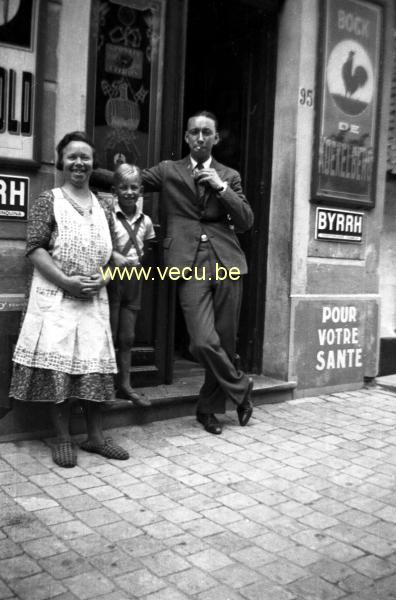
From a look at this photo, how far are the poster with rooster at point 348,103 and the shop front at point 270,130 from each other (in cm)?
1

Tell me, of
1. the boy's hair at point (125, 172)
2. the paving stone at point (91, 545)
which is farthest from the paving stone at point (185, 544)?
the boy's hair at point (125, 172)

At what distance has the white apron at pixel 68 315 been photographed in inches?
160

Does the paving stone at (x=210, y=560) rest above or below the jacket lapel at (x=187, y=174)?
below

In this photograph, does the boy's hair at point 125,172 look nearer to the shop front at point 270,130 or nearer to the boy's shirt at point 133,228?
the boy's shirt at point 133,228

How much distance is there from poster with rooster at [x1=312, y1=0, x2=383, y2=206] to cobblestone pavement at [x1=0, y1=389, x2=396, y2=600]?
2.41m

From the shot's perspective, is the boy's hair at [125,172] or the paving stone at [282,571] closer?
the paving stone at [282,571]

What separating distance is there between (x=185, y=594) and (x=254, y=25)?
16.5 feet

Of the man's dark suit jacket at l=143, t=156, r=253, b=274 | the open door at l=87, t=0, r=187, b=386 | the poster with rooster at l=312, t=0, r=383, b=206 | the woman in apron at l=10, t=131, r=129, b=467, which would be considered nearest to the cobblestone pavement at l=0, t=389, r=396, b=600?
the woman in apron at l=10, t=131, r=129, b=467

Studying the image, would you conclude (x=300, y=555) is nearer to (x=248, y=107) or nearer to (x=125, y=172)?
(x=125, y=172)

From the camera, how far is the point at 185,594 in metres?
2.66

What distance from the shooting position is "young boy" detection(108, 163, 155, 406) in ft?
14.5

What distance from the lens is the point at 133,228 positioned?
4.56 meters

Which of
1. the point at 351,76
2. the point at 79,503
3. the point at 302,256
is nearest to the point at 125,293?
the point at 79,503

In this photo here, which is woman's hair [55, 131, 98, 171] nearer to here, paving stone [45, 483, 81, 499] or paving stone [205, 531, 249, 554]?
paving stone [45, 483, 81, 499]
